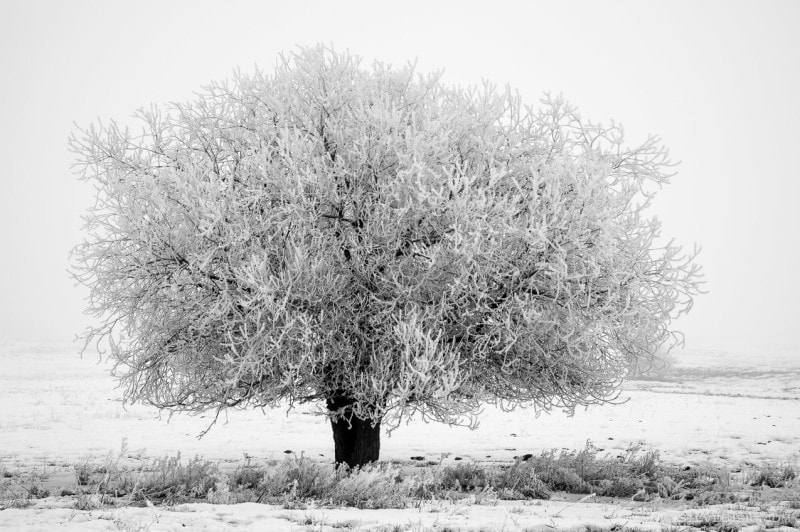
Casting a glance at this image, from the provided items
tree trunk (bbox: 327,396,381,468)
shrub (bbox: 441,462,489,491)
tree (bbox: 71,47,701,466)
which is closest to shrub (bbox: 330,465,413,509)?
tree (bbox: 71,47,701,466)

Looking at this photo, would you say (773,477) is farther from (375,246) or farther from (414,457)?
(375,246)

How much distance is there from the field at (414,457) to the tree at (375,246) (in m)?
1.40

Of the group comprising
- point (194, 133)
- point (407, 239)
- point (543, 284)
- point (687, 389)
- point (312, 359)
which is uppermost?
point (194, 133)

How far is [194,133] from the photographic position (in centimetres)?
1154

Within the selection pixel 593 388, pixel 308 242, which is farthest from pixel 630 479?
pixel 308 242

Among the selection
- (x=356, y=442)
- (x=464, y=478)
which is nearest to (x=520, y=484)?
(x=464, y=478)

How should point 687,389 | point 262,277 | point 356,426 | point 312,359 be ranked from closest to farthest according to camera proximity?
point 262,277 → point 312,359 → point 356,426 → point 687,389

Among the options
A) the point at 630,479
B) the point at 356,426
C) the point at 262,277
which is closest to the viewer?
the point at 262,277

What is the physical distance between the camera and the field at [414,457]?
737cm

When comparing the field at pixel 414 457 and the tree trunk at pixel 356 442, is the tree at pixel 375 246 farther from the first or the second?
the field at pixel 414 457

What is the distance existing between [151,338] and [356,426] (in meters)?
3.95

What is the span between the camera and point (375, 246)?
9.74 m

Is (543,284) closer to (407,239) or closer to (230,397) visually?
(407,239)

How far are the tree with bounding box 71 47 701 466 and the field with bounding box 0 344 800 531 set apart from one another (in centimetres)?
140
